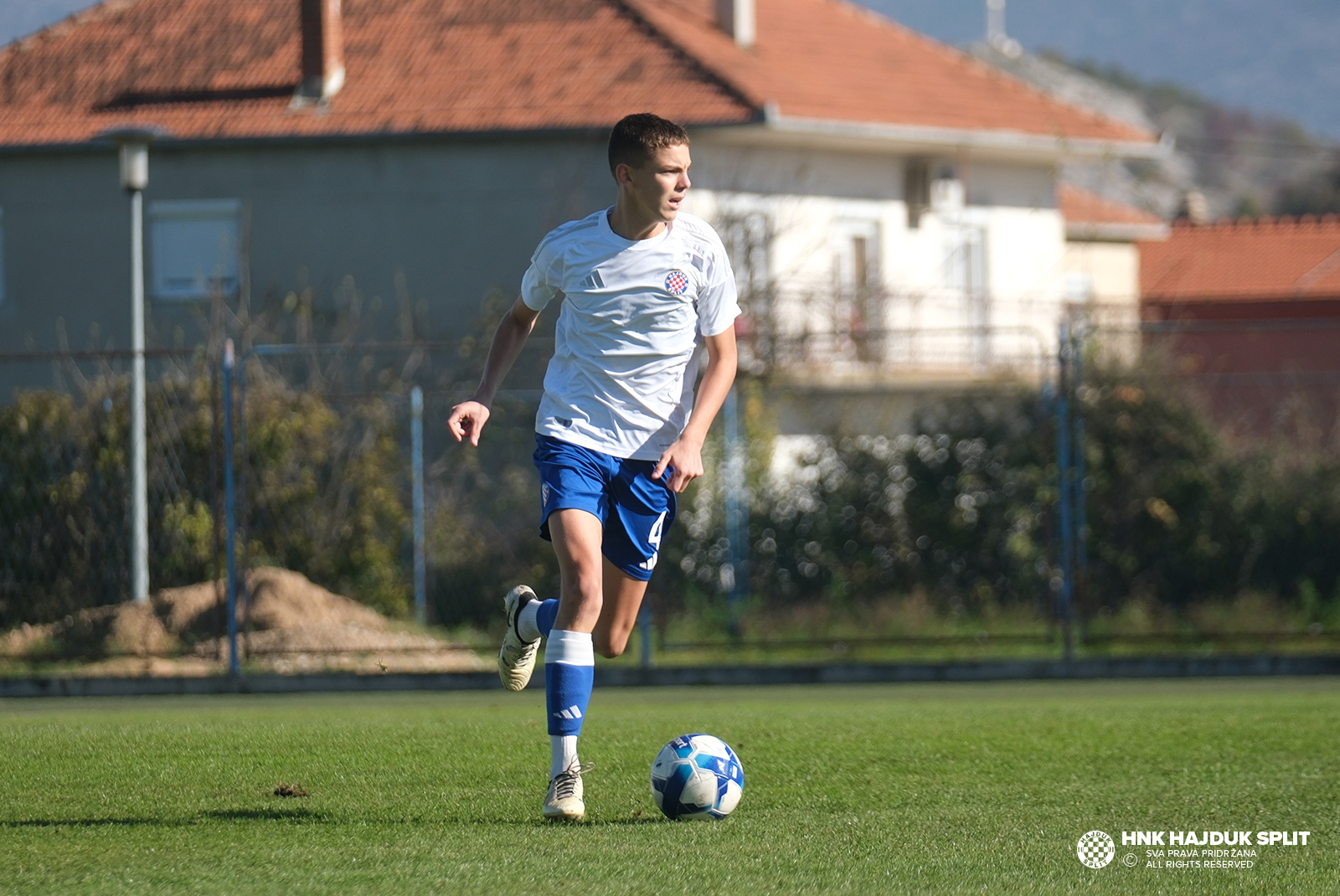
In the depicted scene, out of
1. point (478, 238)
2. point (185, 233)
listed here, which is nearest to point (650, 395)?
point (478, 238)

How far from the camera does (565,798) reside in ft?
18.1

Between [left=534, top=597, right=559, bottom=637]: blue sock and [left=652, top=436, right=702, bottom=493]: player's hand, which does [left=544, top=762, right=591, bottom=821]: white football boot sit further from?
[left=652, top=436, right=702, bottom=493]: player's hand

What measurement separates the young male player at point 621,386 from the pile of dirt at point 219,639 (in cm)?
752

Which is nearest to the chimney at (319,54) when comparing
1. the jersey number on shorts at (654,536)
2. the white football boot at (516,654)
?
the white football boot at (516,654)

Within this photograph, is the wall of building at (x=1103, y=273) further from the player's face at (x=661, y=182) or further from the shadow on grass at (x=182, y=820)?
the shadow on grass at (x=182, y=820)

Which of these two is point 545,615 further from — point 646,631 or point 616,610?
point 646,631

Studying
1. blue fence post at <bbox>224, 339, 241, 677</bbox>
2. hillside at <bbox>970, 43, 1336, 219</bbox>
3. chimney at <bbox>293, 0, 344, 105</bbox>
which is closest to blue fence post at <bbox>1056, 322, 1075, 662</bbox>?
blue fence post at <bbox>224, 339, 241, 677</bbox>

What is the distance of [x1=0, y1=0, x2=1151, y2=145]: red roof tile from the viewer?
24375 millimetres

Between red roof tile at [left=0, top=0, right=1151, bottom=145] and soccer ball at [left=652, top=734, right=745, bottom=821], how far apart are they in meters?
18.3

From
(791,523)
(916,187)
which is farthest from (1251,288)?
(791,523)

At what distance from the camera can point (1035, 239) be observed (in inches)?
1184

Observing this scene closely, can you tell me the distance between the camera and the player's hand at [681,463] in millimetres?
5871

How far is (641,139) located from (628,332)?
628 mm

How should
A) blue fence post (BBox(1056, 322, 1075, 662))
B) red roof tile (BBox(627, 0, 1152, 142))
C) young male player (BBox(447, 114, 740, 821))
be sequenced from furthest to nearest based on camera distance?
red roof tile (BBox(627, 0, 1152, 142))
blue fence post (BBox(1056, 322, 1075, 662))
young male player (BBox(447, 114, 740, 821))
